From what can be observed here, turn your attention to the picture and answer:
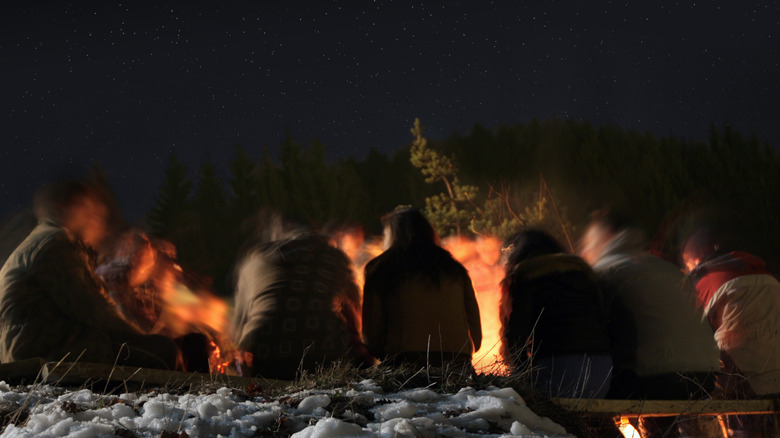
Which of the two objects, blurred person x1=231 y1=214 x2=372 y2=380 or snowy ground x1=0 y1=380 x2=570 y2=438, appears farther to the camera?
blurred person x1=231 y1=214 x2=372 y2=380

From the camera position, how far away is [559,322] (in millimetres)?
4992

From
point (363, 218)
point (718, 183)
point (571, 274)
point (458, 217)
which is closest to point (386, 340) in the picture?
point (571, 274)

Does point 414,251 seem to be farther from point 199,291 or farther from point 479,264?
point 199,291

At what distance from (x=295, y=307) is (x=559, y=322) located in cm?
166

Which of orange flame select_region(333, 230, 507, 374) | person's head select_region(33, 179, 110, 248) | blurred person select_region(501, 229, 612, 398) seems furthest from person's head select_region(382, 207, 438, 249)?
person's head select_region(33, 179, 110, 248)

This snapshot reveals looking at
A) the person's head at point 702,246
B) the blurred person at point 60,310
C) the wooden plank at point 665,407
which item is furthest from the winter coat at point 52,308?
the person's head at point 702,246

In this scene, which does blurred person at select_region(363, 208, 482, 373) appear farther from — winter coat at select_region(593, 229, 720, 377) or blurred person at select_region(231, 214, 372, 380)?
winter coat at select_region(593, 229, 720, 377)

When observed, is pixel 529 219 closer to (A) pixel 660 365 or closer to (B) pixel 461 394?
(A) pixel 660 365

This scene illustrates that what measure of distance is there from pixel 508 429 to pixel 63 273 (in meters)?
3.06

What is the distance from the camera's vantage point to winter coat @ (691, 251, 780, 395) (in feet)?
18.4

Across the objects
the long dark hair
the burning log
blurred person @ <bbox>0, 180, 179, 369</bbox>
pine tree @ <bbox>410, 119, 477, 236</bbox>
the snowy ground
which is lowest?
the snowy ground

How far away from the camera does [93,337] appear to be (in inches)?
187

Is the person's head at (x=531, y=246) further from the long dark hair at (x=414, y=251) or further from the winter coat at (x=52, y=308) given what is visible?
the winter coat at (x=52, y=308)

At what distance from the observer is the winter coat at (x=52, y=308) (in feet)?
15.6
